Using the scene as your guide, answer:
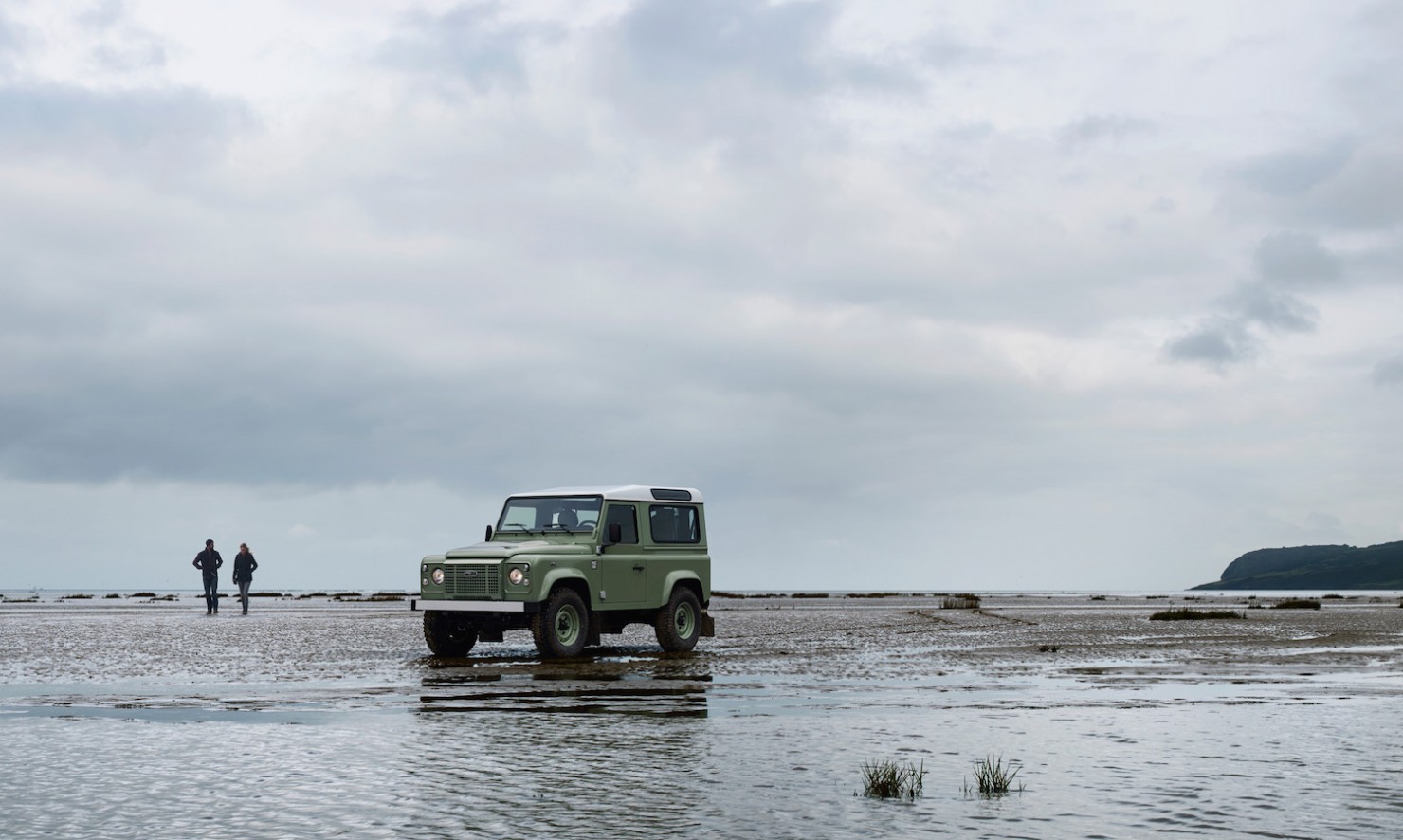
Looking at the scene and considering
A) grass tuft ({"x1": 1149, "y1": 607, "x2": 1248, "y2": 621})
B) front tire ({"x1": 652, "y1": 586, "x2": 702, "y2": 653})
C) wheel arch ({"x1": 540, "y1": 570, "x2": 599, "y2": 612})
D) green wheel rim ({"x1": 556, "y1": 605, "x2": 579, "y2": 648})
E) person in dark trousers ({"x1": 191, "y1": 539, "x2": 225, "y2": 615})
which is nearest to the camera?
wheel arch ({"x1": 540, "y1": 570, "x2": 599, "y2": 612})

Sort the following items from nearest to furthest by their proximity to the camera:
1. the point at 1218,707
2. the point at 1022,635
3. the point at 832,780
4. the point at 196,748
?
the point at 832,780 < the point at 196,748 < the point at 1218,707 < the point at 1022,635

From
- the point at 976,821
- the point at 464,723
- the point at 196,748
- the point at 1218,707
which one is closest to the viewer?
the point at 976,821

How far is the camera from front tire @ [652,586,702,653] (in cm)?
2106

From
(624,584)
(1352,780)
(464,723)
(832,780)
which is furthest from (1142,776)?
(624,584)

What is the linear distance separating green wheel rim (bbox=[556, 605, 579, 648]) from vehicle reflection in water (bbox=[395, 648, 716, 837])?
9.34 ft

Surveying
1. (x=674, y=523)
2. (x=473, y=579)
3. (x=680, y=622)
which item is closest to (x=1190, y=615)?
(x=680, y=622)

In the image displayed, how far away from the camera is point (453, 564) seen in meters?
19.9

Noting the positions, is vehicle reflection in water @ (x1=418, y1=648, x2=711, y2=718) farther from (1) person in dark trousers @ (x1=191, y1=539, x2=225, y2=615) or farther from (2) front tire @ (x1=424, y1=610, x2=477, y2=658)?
(1) person in dark trousers @ (x1=191, y1=539, x2=225, y2=615)

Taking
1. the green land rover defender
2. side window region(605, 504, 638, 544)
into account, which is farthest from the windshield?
side window region(605, 504, 638, 544)

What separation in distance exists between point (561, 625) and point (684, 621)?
263 centimetres

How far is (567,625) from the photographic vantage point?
19.6 meters

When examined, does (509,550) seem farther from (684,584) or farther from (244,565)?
(244,565)

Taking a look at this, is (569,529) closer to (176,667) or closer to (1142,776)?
(176,667)

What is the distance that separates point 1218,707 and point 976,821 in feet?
21.9
